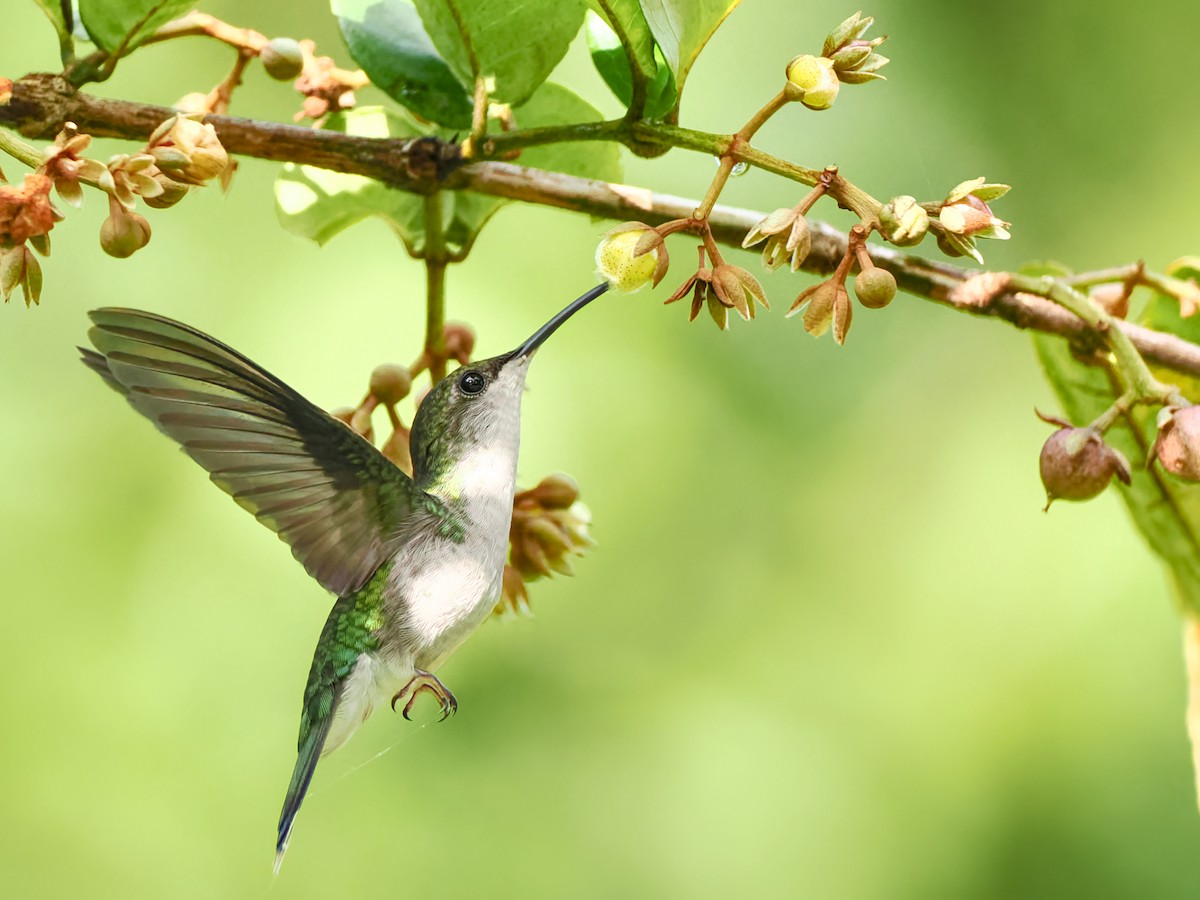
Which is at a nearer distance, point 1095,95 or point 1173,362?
point 1173,362

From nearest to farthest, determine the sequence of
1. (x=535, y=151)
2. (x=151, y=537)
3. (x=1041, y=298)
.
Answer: (x=1041, y=298) → (x=535, y=151) → (x=151, y=537)

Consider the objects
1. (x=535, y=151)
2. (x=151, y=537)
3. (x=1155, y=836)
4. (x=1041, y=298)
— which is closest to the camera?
(x=1041, y=298)

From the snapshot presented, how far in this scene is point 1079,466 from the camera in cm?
180

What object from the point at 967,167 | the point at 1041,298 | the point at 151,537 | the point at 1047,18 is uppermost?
the point at 1047,18

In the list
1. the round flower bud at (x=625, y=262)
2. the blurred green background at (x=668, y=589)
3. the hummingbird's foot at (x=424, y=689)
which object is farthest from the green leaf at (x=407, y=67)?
the blurred green background at (x=668, y=589)

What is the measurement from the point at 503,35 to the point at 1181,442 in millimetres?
1038

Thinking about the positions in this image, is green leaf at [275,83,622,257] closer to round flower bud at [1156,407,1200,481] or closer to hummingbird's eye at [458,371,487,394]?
hummingbird's eye at [458,371,487,394]

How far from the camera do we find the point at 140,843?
4.64 metres

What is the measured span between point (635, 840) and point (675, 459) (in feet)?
4.53

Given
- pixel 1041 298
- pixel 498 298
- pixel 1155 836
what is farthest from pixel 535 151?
pixel 1155 836

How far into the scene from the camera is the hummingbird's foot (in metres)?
1.95

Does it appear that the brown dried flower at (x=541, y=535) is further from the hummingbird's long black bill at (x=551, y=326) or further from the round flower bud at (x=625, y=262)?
the round flower bud at (x=625, y=262)

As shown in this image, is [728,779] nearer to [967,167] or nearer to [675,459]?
[675,459]

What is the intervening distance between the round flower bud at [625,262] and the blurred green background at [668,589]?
9.31ft
